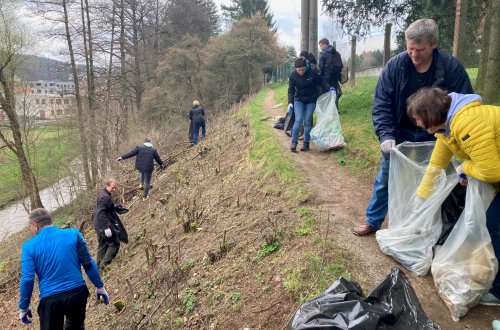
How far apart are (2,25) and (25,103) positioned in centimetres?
303

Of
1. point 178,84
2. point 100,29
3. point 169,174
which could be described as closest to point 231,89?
point 178,84

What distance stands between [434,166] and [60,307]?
3.56 m

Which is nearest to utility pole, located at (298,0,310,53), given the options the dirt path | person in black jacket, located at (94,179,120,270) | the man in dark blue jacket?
the dirt path

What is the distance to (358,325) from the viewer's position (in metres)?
1.98

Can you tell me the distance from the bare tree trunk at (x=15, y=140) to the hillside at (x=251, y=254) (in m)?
8.08

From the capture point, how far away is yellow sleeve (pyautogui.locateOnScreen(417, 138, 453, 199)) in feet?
9.55

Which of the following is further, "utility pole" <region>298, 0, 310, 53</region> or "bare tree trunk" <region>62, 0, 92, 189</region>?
"bare tree trunk" <region>62, 0, 92, 189</region>

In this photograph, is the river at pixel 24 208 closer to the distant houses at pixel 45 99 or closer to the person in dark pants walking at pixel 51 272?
the distant houses at pixel 45 99

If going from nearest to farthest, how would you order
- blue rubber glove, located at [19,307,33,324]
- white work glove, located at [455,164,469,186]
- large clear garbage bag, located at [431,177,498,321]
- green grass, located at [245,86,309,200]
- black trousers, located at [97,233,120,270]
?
large clear garbage bag, located at [431,177,498,321] → white work glove, located at [455,164,469,186] → blue rubber glove, located at [19,307,33,324] → green grass, located at [245,86,309,200] → black trousers, located at [97,233,120,270]

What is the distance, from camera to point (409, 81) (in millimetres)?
3312

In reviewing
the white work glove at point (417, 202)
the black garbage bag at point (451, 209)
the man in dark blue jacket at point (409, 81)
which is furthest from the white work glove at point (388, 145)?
the black garbage bag at point (451, 209)

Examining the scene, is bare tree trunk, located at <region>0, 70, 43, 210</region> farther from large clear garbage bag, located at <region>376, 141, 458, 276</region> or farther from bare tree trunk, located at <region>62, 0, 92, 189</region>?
large clear garbage bag, located at <region>376, 141, 458, 276</region>

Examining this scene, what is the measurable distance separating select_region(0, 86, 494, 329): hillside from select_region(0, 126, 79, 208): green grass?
32.2 feet

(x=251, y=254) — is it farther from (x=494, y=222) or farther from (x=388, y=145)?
(x=494, y=222)
